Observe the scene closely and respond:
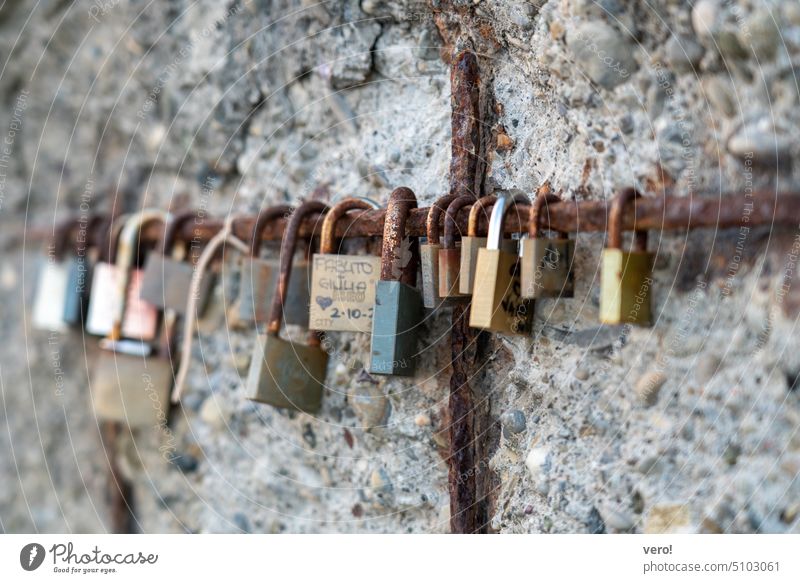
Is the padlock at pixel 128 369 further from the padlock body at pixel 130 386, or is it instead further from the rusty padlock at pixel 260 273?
the rusty padlock at pixel 260 273

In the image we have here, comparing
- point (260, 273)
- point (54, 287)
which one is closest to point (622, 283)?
point (260, 273)

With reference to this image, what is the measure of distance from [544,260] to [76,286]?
0.89 m

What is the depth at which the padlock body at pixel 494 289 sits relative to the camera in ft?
2.98

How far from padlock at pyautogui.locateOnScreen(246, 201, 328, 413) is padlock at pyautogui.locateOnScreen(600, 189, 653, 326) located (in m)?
0.44

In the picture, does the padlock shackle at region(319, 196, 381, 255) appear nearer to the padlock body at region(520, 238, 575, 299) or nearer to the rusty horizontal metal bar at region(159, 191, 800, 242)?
the rusty horizontal metal bar at region(159, 191, 800, 242)

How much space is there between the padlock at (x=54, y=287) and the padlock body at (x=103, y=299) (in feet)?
0.30

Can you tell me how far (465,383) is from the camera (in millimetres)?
1116

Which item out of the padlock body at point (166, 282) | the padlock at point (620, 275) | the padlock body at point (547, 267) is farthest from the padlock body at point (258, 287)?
the padlock at point (620, 275)

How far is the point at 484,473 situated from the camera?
1.12 m

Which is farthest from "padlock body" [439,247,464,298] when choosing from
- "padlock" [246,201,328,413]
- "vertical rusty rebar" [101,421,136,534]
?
"vertical rusty rebar" [101,421,136,534]

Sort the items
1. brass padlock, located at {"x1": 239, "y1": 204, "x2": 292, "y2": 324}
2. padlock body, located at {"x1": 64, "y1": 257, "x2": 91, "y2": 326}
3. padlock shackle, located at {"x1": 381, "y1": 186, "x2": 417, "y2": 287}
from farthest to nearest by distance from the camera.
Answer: padlock body, located at {"x1": 64, "y1": 257, "x2": 91, "y2": 326}
brass padlock, located at {"x1": 239, "y1": 204, "x2": 292, "y2": 324}
padlock shackle, located at {"x1": 381, "y1": 186, "x2": 417, "y2": 287}

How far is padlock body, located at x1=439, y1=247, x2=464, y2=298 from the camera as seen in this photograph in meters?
0.97

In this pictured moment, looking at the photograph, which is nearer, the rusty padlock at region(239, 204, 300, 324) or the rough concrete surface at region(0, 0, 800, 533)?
the rough concrete surface at region(0, 0, 800, 533)
